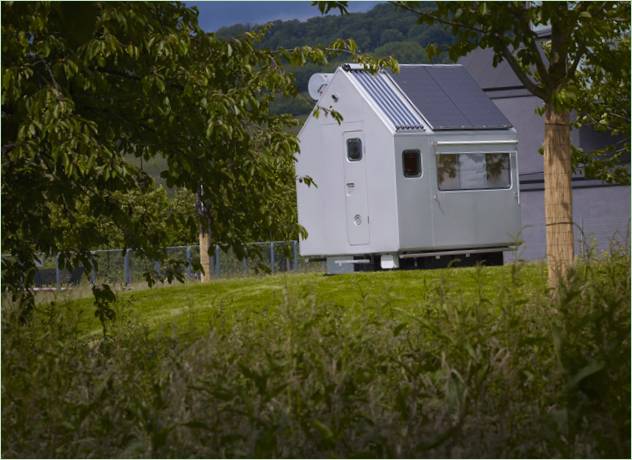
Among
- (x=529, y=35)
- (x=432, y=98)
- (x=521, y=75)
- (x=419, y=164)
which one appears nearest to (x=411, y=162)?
(x=419, y=164)

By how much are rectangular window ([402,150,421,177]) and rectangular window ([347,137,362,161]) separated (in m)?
0.79

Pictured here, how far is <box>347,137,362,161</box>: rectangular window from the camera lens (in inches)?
755

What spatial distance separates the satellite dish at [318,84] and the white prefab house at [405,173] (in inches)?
1.4

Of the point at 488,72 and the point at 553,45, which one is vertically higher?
the point at 488,72

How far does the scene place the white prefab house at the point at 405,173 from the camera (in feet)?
62.0

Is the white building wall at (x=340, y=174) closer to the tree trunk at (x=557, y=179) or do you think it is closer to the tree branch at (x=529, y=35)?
the tree trunk at (x=557, y=179)

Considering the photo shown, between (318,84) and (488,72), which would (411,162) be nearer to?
(318,84)

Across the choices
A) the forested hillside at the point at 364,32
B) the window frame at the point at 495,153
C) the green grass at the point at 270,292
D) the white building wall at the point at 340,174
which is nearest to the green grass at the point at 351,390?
the green grass at the point at 270,292

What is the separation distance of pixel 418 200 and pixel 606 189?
8.33 meters

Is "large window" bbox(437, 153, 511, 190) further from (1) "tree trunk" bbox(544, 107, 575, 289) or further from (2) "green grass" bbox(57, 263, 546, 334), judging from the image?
(1) "tree trunk" bbox(544, 107, 575, 289)

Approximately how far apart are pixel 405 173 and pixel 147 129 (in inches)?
411

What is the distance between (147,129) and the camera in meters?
8.86

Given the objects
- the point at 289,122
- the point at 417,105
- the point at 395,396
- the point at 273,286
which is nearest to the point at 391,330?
the point at 395,396

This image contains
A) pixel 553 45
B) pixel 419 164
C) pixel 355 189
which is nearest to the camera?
pixel 553 45
